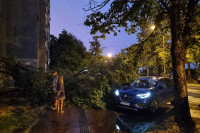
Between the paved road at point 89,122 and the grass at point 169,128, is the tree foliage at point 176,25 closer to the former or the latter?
the grass at point 169,128

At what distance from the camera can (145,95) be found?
313 inches

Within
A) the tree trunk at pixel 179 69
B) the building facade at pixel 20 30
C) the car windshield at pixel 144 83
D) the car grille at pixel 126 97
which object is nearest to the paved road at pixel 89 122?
the car grille at pixel 126 97

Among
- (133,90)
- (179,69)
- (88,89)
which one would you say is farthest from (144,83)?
(88,89)

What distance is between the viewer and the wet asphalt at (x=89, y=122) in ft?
18.4

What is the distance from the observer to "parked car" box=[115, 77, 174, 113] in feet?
25.8

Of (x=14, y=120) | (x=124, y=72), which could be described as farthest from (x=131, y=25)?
(x=14, y=120)

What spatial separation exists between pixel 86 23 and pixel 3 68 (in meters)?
4.67

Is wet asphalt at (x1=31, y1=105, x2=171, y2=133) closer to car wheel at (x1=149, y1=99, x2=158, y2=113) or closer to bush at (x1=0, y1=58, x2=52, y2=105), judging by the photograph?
car wheel at (x1=149, y1=99, x2=158, y2=113)

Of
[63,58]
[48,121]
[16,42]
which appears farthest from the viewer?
[63,58]

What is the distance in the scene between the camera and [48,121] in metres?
6.34

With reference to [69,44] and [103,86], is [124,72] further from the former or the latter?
[69,44]

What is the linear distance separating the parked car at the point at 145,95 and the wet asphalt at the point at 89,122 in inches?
17.8

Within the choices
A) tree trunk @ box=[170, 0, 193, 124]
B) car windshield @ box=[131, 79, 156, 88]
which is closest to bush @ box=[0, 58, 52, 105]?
car windshield @ box=[131, 79, 156, 88]

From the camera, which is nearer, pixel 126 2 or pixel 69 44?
pixel 126 2
